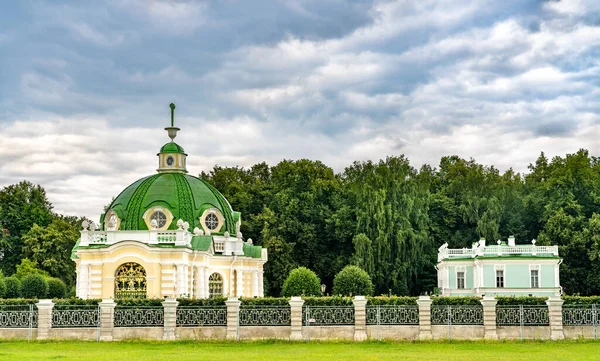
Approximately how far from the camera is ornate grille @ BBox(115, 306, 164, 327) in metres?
31.3

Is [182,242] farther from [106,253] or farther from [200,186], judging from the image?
[200,186]

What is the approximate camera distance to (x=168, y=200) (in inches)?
1921

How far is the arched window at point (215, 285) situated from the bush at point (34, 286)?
16.1m

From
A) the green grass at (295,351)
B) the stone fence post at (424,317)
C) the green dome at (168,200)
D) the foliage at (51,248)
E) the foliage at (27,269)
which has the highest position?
the green dome at (168,200)

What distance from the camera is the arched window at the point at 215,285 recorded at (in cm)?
4888

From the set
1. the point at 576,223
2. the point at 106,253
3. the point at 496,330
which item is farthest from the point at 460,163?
the point at 496,330

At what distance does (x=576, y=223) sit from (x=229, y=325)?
3507 cm

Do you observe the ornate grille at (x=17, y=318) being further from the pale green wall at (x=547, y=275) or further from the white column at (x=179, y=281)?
the pale green wall at (x=547, y=275)

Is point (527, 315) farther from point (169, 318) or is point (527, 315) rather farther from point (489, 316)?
point (169, 318)

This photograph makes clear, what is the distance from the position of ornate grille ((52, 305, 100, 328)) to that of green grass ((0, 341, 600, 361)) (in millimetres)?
985

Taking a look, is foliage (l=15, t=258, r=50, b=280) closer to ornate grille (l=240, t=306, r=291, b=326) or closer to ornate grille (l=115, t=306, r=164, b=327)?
ornate grille (l=115, t=306, r=164, b=327)

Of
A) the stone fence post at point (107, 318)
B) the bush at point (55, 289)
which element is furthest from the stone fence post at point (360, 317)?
the bush at point (55, 289)

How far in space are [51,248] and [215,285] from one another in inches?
1094

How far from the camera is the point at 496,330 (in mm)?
30844
